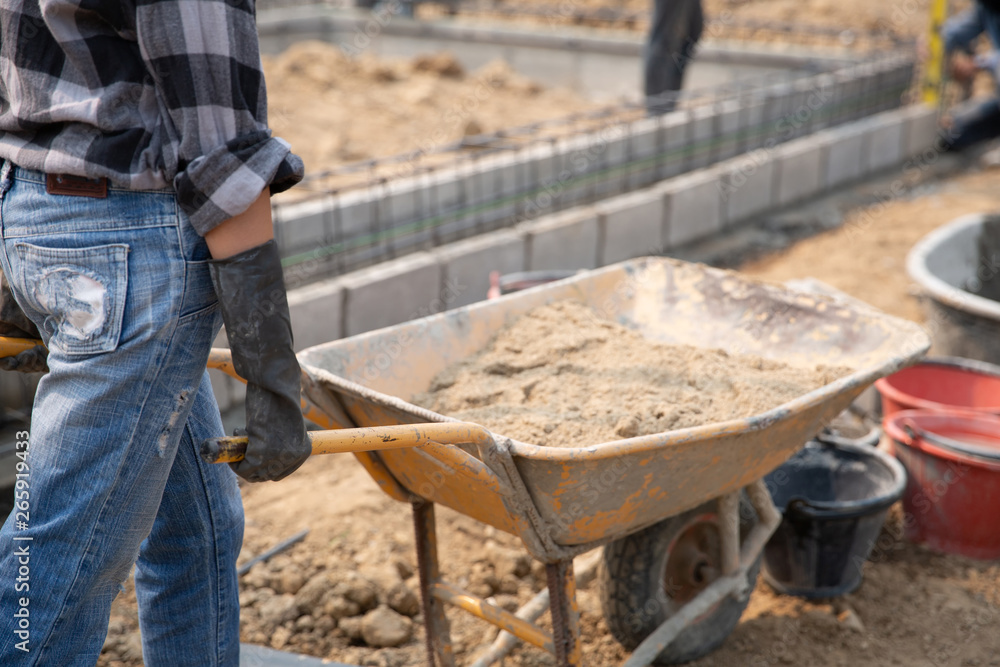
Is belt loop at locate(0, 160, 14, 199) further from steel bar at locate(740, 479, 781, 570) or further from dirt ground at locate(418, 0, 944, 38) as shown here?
dirt ground at locate(418, 0, 944, 38)

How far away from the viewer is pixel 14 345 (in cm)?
180

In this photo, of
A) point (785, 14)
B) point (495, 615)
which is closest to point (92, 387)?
point (495, 615)

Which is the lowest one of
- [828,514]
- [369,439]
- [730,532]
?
[828,514]

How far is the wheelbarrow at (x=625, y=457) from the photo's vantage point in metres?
1.93

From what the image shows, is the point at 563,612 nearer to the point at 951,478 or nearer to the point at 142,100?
the point at 142,100

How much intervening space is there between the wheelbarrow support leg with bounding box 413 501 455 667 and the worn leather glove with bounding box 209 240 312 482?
85 cm

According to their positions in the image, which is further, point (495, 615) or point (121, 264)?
point (495, 615)

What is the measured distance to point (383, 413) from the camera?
82.1 inches

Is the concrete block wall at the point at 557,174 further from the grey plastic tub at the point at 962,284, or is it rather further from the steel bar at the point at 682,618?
the steel bar at the point at 682,618

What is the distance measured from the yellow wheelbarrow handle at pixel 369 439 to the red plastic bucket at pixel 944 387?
7.44ft

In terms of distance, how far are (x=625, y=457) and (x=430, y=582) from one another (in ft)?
2.40

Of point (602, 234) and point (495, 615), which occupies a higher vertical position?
point (602, 234)

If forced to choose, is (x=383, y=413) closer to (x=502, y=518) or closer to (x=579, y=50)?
(x=502, y=518)

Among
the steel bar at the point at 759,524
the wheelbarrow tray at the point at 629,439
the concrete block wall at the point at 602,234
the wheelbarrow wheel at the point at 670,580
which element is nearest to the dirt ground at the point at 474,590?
the wheelbarrow wheel at the point at 670,580
